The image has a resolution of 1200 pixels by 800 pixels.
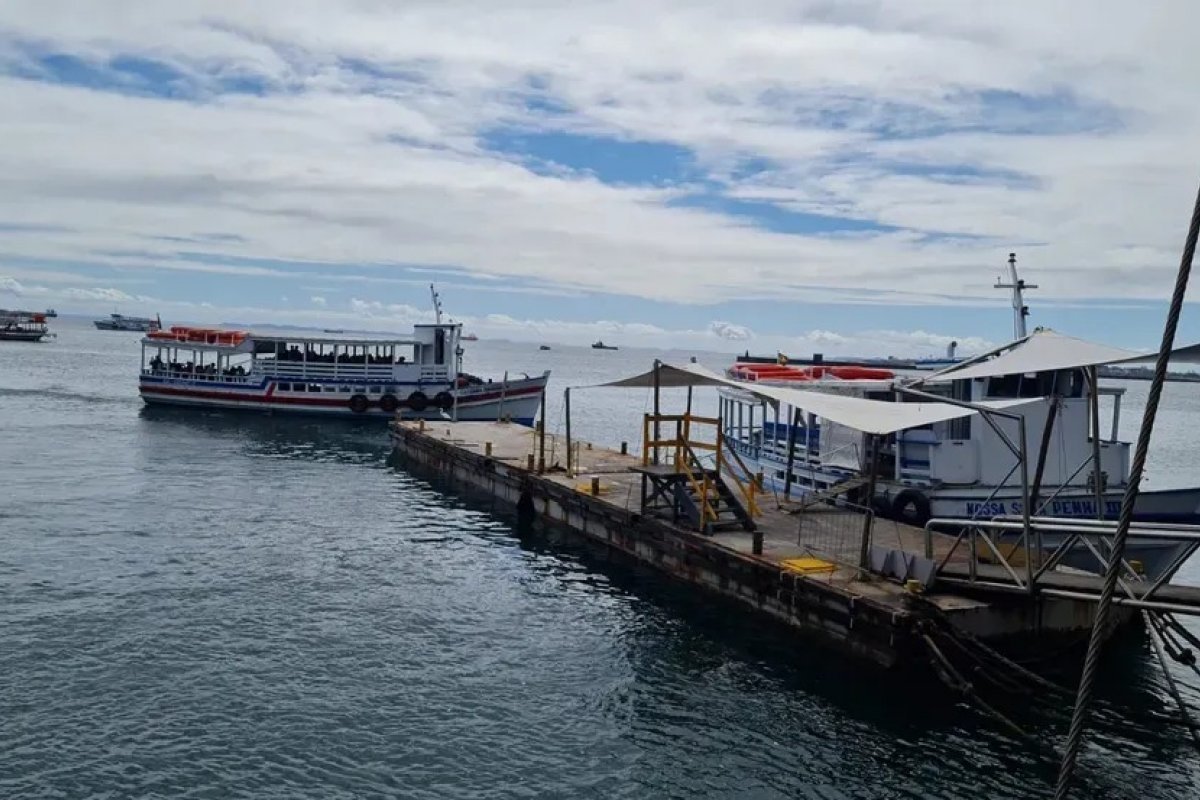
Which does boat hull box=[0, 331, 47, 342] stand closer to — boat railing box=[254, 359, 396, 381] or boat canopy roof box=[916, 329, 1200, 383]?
boat railing box=[254, 359, 396, 381]

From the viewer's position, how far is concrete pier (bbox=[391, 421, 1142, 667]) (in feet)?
53.7

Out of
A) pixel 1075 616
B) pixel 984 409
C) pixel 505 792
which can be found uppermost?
pixel 984 409

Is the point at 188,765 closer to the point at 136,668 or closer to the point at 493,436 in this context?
the point at 136,668

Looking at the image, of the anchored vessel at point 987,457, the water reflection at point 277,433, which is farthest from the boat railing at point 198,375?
the anchored vessel at point 987,457

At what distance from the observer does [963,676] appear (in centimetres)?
1567

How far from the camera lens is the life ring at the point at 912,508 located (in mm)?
22891

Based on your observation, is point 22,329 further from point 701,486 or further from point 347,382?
point 701,486

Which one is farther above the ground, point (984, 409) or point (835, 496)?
point (984, 409)

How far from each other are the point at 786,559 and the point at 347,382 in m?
43.6

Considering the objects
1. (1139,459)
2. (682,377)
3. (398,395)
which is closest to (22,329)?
(398,395)

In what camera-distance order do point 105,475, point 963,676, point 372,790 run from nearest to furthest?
point 372,790 < point 963,676 < point 105,475

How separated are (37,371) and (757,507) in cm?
9124

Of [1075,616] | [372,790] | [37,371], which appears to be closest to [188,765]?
[372,790]

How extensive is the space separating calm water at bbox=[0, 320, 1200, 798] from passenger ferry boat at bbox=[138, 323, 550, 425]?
99.4ft
